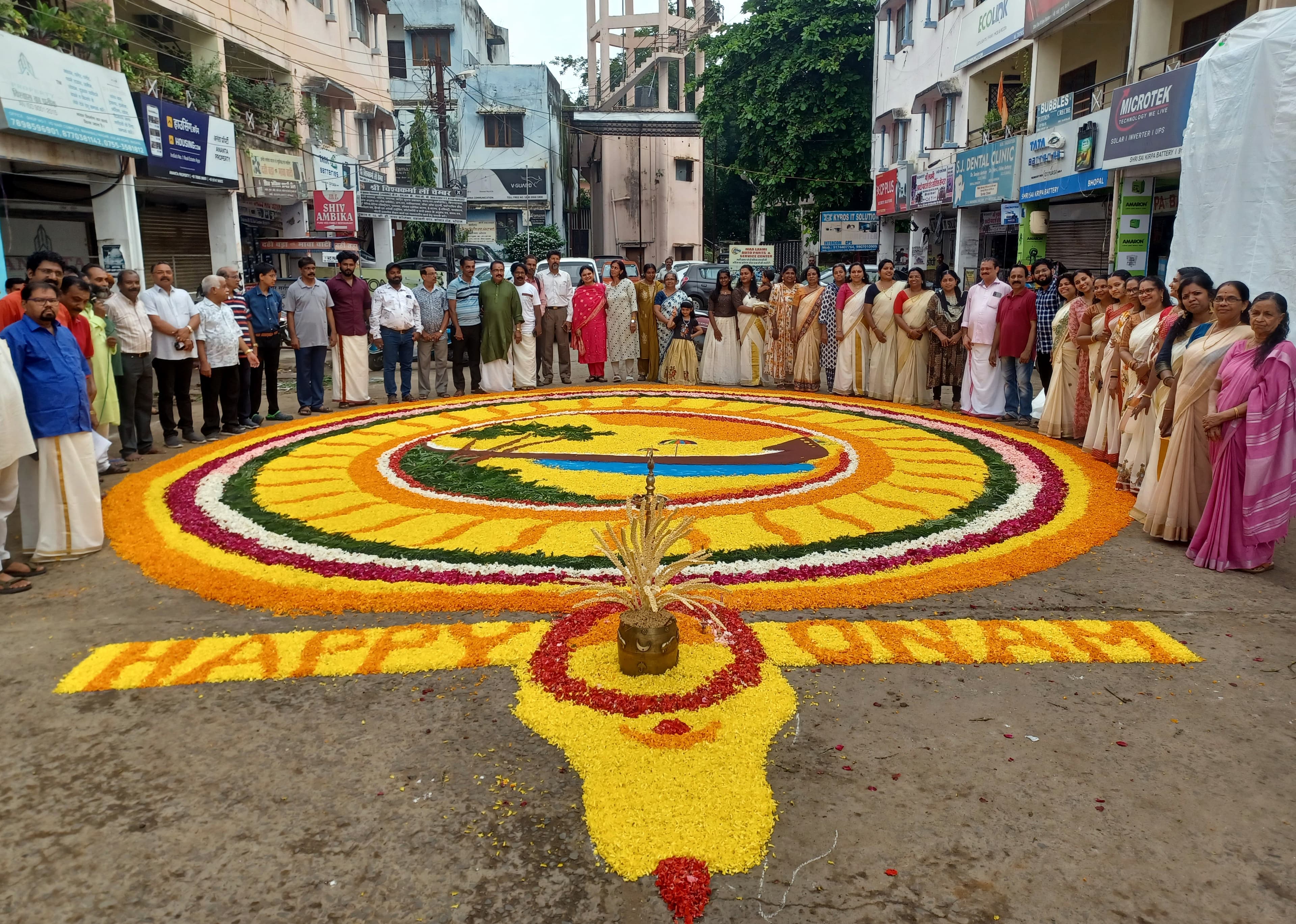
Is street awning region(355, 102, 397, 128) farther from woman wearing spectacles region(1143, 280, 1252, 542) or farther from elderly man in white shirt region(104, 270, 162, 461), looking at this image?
woman wearing spectacles region(1143, 280, 1252, 542)

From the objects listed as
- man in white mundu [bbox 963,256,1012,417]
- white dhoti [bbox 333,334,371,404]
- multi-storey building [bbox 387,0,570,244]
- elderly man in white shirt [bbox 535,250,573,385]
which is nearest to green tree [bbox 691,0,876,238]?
multi-storey building [bbox 387,0,570,244]

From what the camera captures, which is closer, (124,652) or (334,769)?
(334,769)

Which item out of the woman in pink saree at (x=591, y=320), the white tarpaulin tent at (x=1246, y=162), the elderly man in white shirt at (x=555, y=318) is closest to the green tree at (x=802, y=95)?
the woman in pink saree at (x=591, y=320)

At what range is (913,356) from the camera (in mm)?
9797

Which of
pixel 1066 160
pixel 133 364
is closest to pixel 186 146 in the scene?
pixel 133 364

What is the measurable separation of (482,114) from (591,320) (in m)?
22.0

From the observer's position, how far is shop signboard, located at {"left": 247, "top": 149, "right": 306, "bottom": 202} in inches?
672

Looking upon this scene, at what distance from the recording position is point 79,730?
124 inches

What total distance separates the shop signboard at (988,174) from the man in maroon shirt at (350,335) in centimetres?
1180

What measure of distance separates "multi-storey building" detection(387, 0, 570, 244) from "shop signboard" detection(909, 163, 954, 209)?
1386 centimetres

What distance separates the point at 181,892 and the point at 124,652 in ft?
Result: 5.80

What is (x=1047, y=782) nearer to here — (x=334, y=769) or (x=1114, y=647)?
(x=1114, y=647)

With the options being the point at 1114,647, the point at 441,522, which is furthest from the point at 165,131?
the point at 1114,647

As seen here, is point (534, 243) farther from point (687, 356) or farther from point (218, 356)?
point (218, 356)
